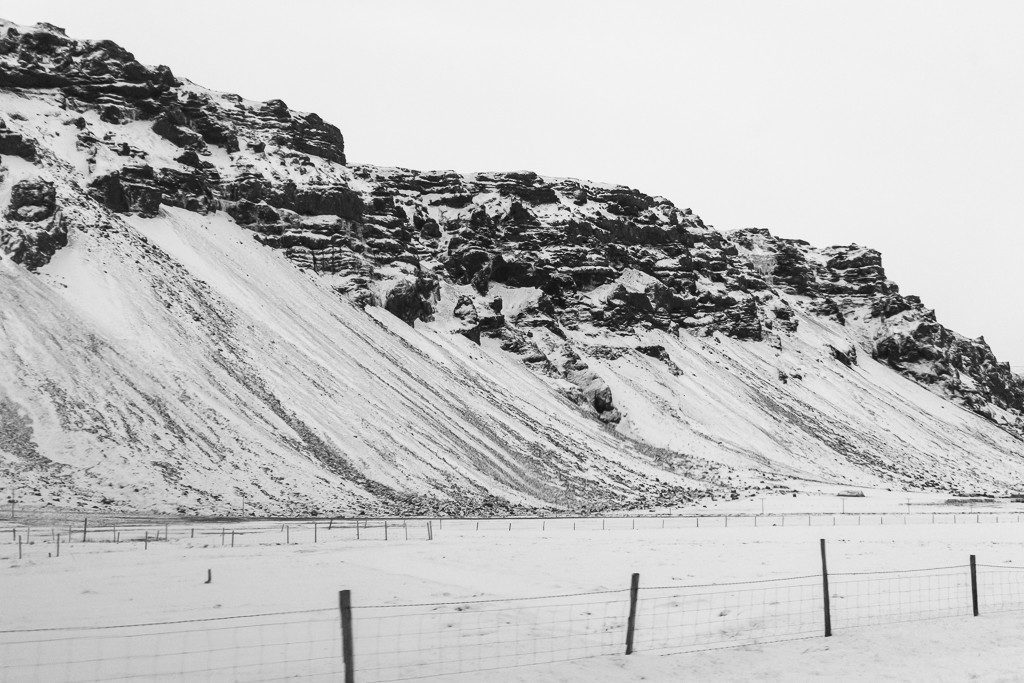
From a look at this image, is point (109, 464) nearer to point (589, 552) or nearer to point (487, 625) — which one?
point (589, 552)

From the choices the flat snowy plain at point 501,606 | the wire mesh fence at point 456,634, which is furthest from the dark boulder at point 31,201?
the wire mesh fence at point 456,634

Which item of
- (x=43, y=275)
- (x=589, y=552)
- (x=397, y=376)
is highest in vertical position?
(x=43, y=275)

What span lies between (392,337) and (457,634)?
3242 inches

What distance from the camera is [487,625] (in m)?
17.9

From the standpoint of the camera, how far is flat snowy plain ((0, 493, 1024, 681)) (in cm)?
1359

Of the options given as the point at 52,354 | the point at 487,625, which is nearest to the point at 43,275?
the point at 52,354

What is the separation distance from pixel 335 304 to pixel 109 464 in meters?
48.2

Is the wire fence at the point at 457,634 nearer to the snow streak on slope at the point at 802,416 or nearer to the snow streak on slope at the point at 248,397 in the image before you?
the snow streak on slope at the point at 248,397

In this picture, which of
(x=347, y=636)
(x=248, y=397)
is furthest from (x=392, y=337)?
(x=347, y=636)

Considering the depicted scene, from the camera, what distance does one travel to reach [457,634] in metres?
16.9

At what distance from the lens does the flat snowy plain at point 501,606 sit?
13.6m

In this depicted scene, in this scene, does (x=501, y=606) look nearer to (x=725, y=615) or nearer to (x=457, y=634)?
(x=457, y=634)

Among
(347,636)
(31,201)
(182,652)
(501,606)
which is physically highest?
(31,201)

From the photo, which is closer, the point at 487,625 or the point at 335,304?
the point at 487,625
